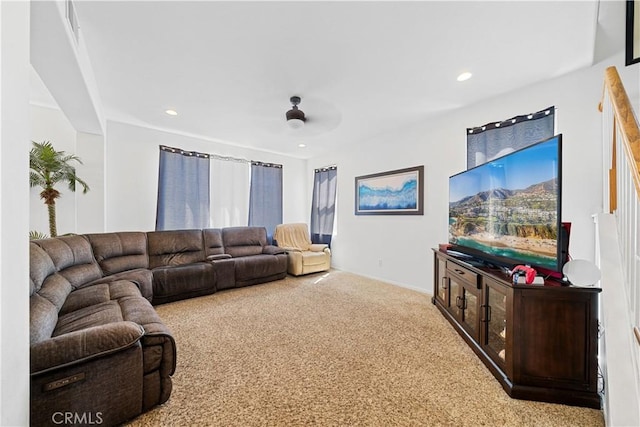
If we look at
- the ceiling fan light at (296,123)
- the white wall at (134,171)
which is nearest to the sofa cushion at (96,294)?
the white wall at (134,171)

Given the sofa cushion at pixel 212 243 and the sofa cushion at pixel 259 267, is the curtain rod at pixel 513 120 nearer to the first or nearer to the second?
the sofa cushion at pixel 259 267

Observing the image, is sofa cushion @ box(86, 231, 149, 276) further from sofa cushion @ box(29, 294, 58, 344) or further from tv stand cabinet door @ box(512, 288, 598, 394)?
tv stand cabinet door @ box(512, 288, 598, 394)

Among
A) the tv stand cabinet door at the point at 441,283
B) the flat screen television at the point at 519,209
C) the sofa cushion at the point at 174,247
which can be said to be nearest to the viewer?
the flat screen television at the point at 519,209

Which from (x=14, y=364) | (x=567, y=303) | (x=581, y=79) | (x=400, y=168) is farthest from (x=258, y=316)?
(x=581, y=79)

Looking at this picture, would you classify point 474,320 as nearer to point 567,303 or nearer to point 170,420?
point 567,303

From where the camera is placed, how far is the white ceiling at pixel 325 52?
1674 mm

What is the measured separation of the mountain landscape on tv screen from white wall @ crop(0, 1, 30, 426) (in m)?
2.62

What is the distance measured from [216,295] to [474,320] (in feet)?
10.3

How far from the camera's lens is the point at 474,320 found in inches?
81.7

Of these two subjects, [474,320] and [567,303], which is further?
[474,320]

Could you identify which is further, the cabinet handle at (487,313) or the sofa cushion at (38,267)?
the cabinet handle at (487,313)

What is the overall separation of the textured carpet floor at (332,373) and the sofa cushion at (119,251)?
75 centimetres

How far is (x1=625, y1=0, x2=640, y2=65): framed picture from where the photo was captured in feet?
5.34

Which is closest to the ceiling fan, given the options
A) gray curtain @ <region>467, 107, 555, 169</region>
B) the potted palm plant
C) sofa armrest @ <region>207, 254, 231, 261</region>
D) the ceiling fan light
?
the ceiling fan light
